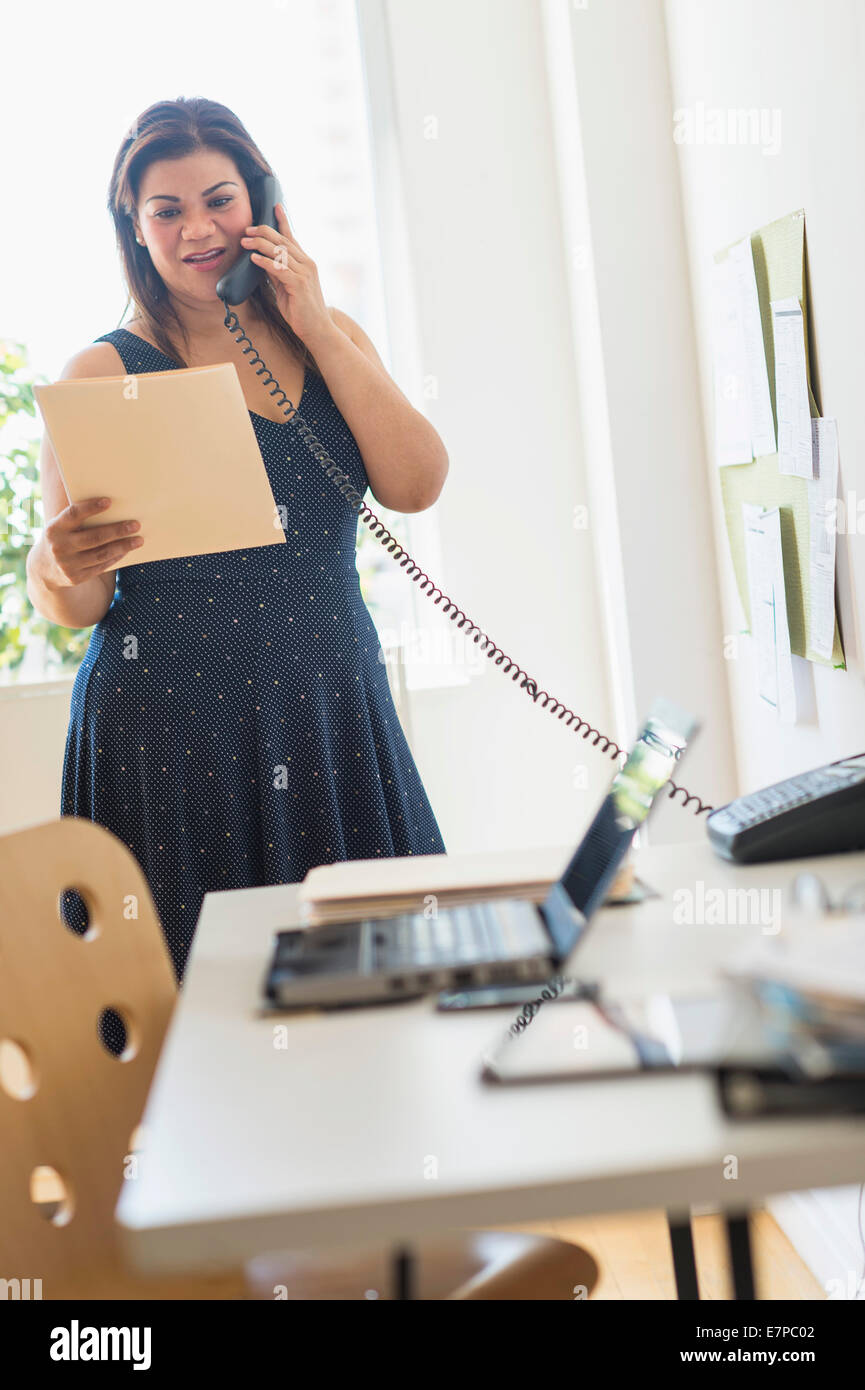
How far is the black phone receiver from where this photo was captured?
5.45 feet

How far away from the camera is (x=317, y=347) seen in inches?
67.6

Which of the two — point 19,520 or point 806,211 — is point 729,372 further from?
point 19,520

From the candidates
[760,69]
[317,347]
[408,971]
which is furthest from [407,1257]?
[760,69]

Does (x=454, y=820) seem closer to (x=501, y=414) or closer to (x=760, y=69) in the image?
(x=501, y=414)

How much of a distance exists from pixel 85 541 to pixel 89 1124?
70 cm

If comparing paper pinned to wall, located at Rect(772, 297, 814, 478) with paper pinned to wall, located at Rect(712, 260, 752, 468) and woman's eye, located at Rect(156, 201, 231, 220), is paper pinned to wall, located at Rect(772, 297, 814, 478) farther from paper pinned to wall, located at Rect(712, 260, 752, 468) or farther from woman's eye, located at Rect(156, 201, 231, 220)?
woman's eye, located at Rect(156, 201, 231, 220)

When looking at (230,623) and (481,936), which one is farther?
(230,623)

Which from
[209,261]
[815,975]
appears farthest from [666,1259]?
[209,261]

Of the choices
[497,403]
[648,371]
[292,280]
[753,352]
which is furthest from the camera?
[497,403]

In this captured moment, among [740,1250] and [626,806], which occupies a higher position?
[626,806]

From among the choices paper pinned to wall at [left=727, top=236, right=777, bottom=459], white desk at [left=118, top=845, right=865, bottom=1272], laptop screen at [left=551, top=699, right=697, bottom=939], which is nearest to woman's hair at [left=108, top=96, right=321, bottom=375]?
paper pinned to wall at [left=727, top=236, right=777, bottom=459]

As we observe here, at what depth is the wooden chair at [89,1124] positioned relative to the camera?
1.04 m

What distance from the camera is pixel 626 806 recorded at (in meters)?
1.00

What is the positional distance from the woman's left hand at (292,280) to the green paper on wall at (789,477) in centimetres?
61
